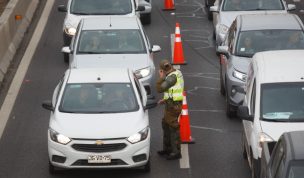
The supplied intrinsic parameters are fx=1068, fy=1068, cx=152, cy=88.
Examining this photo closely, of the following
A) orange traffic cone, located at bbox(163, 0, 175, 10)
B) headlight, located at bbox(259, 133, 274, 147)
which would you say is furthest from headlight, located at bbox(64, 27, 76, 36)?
headlight, located at bbox(259, 133, 274, 147)

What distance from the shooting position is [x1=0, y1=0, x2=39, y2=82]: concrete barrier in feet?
82.1

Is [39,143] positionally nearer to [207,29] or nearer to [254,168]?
[254,168]

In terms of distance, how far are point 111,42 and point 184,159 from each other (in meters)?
5.44

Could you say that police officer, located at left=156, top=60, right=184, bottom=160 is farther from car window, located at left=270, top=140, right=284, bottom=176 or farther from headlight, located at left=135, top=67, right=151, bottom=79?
car window, located at left=270, top=140, right=284, bottom=176

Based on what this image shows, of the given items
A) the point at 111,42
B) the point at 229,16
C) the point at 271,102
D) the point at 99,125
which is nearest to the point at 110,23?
the point at 111,42

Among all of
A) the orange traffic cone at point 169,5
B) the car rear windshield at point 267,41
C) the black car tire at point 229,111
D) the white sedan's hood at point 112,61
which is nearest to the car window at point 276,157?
the black car tire at point 229,111

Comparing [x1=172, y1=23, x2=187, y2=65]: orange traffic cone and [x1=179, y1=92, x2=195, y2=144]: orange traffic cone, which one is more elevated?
[x1=179, y1=92, x2=195, y2=144]: orange traffic cone

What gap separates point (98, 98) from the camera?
58.0 feet

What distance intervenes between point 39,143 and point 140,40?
15.1 feet

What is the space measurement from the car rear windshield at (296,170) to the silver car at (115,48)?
9.72 metres

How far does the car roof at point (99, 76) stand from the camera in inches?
713

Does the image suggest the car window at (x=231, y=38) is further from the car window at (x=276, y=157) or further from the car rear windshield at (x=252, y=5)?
the car window at (x=276, y=157)

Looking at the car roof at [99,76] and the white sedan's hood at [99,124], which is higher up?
the car roof at [99,76]

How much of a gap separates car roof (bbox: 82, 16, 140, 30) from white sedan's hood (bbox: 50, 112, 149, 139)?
6.37 meters
